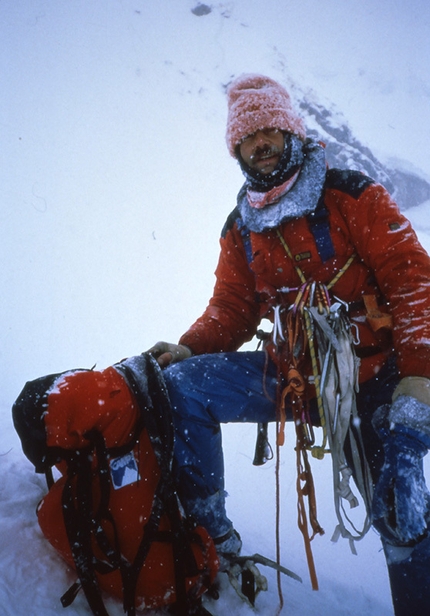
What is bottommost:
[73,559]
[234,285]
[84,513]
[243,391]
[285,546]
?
[285,546]

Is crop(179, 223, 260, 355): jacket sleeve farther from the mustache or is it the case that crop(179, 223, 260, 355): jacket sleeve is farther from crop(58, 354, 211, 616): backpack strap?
crop(58, 354, 211, 616): backpack strap

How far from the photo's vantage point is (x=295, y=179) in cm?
183

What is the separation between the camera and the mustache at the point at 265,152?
6.28ft

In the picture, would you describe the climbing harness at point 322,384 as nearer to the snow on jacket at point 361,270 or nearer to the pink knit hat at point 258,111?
the snow on jacket at point 361,270

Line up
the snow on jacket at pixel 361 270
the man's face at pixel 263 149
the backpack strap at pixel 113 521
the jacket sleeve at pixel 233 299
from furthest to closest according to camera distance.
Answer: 1. the jacket sleeve at pixel 233 299
2. the man's face at pixel 263 149
3. the snow on jacket at pixel 361 270
4. the backpack strap at pixel 113 521

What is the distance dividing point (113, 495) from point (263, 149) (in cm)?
170

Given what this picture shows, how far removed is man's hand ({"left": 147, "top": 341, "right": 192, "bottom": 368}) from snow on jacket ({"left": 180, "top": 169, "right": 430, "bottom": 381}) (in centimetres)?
8

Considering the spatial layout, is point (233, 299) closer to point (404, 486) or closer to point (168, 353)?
point (168, 353)

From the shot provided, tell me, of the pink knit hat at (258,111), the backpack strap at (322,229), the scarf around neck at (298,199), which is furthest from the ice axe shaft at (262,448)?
the pink knit hat at (258,111)

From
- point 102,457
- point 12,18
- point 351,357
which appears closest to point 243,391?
point 351,357

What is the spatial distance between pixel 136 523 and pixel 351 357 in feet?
3.46

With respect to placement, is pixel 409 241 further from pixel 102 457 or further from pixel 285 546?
pixel 285 546

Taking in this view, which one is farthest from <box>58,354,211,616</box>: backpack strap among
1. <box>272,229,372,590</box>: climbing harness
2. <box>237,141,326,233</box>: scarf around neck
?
<box>237,141,326,233</box>: scarf around neck

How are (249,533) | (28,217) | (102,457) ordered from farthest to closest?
(28,217), (249,533), (102,457)
